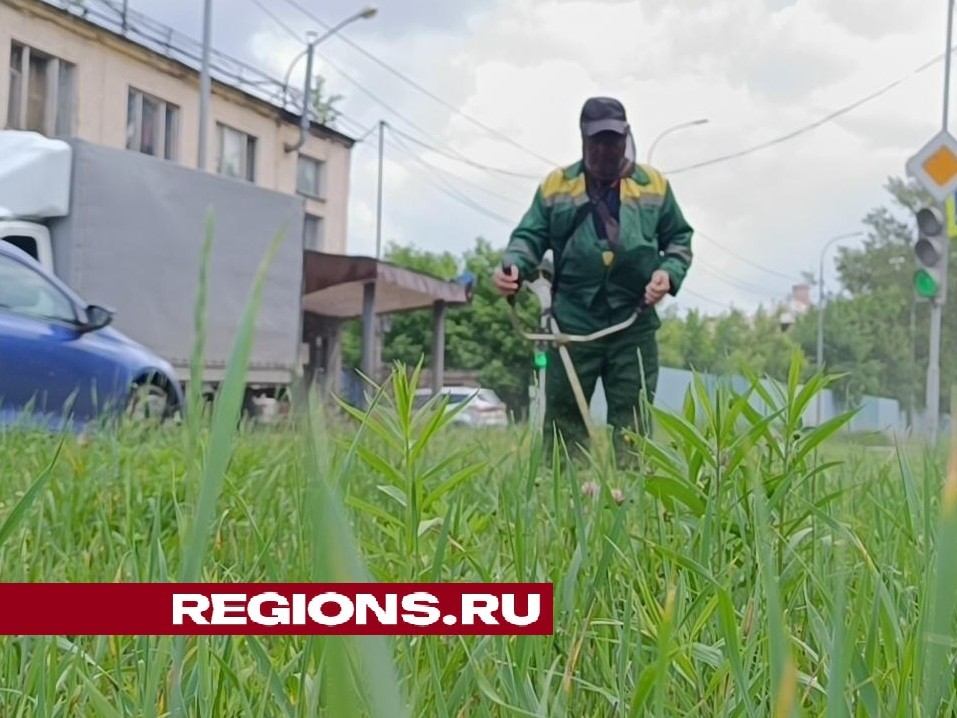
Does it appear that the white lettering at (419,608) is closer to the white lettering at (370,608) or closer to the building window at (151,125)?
the white lettering at (370,608)

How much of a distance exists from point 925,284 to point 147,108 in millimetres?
12364

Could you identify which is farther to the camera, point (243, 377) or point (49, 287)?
point (49, 287)

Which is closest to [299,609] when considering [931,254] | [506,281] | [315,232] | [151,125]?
[506,281]

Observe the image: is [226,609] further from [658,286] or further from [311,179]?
[311,179]

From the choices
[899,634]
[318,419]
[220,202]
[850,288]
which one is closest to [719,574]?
[899,634]

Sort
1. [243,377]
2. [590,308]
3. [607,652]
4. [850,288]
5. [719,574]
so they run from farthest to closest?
1. [850,288]
2. [590,308]
3. [719,574]
4. [607,652]
5. [243,377]

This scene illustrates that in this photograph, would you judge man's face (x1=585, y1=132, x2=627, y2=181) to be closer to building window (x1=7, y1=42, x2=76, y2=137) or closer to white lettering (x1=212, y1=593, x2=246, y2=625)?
white lettering (x1=212, y1=593, x2=246, y2=625)

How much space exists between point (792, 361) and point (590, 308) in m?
2.50

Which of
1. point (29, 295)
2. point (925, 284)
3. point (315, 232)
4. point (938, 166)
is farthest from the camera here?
point (315, 232)

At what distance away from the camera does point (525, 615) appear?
1.77ft

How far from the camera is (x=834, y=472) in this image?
203 centimetres

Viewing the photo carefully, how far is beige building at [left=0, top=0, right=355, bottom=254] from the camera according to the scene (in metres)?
12.4

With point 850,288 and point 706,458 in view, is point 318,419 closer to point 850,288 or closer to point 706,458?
point 706,458

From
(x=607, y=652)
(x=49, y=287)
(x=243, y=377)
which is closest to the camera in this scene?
(x=243, y=377)
